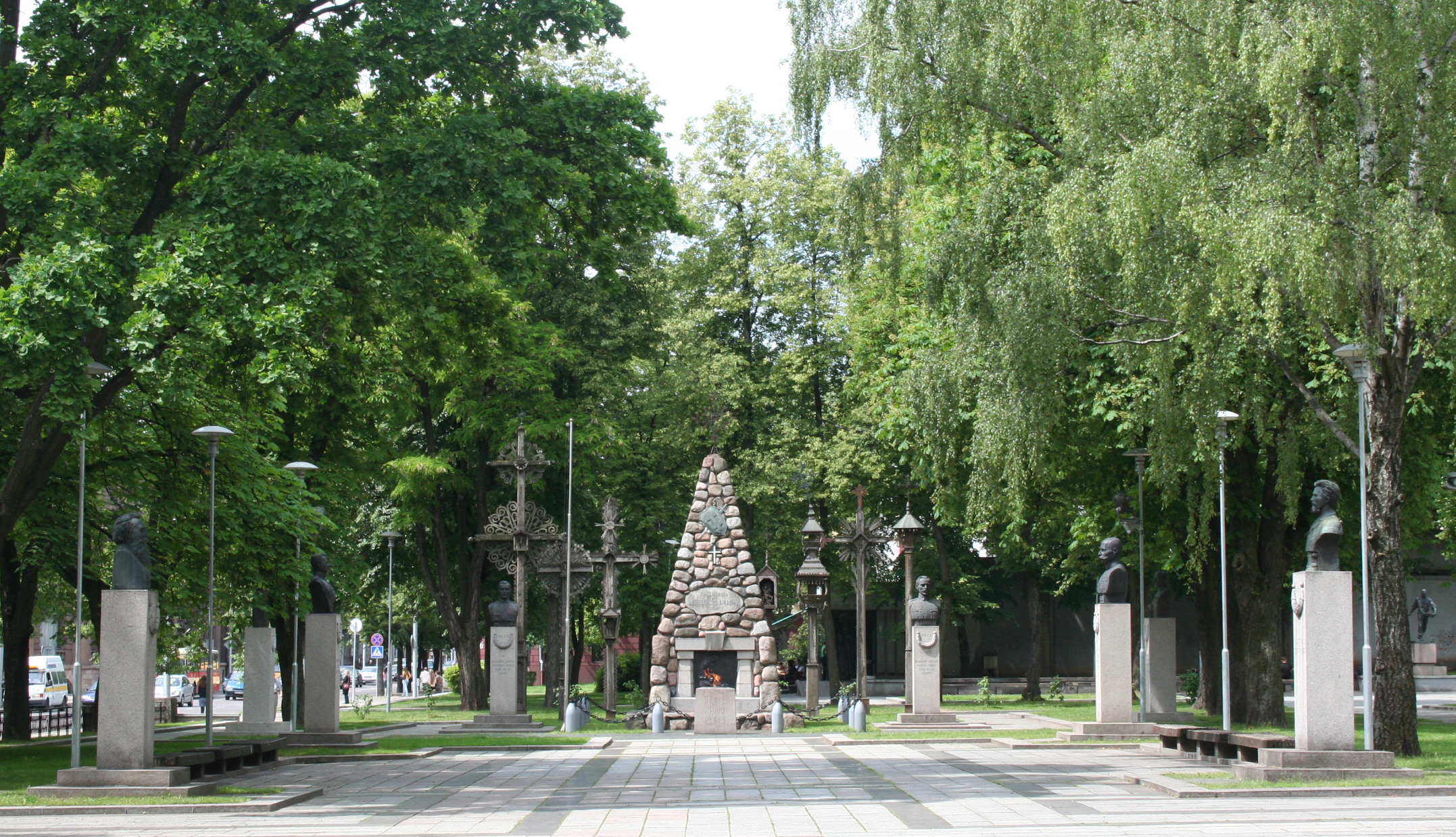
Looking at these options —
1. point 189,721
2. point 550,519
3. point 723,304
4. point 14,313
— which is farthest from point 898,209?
point 189,721

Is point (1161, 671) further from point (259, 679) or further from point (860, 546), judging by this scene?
point (259, 679)

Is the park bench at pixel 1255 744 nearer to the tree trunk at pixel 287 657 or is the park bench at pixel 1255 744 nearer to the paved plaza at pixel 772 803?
the paved plaza at pixel 772 803

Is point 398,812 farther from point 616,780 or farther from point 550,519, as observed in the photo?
point 550,519

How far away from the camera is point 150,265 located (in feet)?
49.9

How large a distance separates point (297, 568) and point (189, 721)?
2008 cm

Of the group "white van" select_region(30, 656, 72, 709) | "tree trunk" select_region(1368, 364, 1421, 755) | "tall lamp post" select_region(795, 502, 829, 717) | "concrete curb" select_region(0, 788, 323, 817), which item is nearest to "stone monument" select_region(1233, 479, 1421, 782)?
"tree trunk" select_region(1368, 364, 1421, 755)

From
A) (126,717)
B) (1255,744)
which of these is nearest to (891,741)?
(1255,744)

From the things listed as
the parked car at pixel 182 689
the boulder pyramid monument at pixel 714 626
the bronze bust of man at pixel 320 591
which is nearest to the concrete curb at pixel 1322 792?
the bronze bust of man at pixel 320 591

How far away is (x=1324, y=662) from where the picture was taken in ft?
47.8

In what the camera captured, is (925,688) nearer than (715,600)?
Yes

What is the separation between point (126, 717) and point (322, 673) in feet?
27.6

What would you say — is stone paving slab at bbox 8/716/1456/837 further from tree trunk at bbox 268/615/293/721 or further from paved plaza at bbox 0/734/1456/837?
tree trunk at bbox 268/615/293/721

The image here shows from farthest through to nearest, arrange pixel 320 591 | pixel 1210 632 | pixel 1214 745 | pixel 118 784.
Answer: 1. pixel 1210 632
2. pixel 320 591
3. pixel 1214 745
4. pixel 118 784

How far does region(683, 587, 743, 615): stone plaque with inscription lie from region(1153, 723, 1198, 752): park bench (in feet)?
35.3
